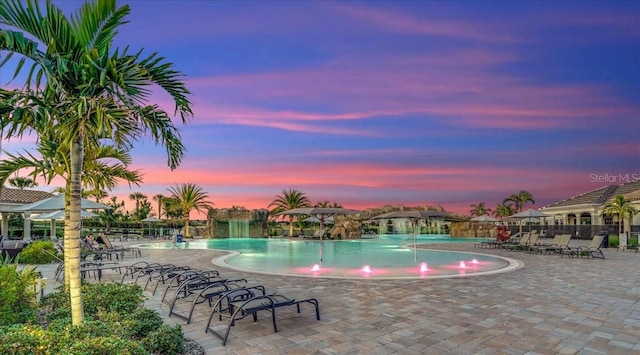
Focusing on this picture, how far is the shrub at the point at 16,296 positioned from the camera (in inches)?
214

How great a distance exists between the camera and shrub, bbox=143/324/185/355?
4.41m

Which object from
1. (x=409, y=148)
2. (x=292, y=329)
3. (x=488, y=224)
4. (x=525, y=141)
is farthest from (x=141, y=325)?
(x=488, y=224)

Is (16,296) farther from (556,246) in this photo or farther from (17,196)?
(17,196)

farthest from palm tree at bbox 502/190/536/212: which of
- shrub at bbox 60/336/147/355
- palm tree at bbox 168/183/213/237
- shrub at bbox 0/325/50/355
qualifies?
shrub at bbox 0/325/50/355

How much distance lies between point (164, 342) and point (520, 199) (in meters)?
Answer: 78.5

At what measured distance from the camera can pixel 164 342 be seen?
443 centimetres

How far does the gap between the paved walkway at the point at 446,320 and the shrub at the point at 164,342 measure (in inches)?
16.1

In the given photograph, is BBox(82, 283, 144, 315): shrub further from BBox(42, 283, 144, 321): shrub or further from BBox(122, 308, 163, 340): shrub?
BBox(122, 308, 163, 340): shrub

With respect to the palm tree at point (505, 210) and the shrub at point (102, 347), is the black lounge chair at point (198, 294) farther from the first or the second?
the palm tree at point (505, 210)

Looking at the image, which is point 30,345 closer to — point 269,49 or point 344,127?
point 269,49

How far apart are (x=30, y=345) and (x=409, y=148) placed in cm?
2657

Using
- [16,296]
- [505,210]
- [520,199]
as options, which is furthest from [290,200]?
[520,199]

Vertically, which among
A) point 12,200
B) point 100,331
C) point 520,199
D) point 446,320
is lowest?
point 446,320

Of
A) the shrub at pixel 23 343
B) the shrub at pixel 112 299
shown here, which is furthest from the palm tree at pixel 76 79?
the shrub at pixel 112 299
